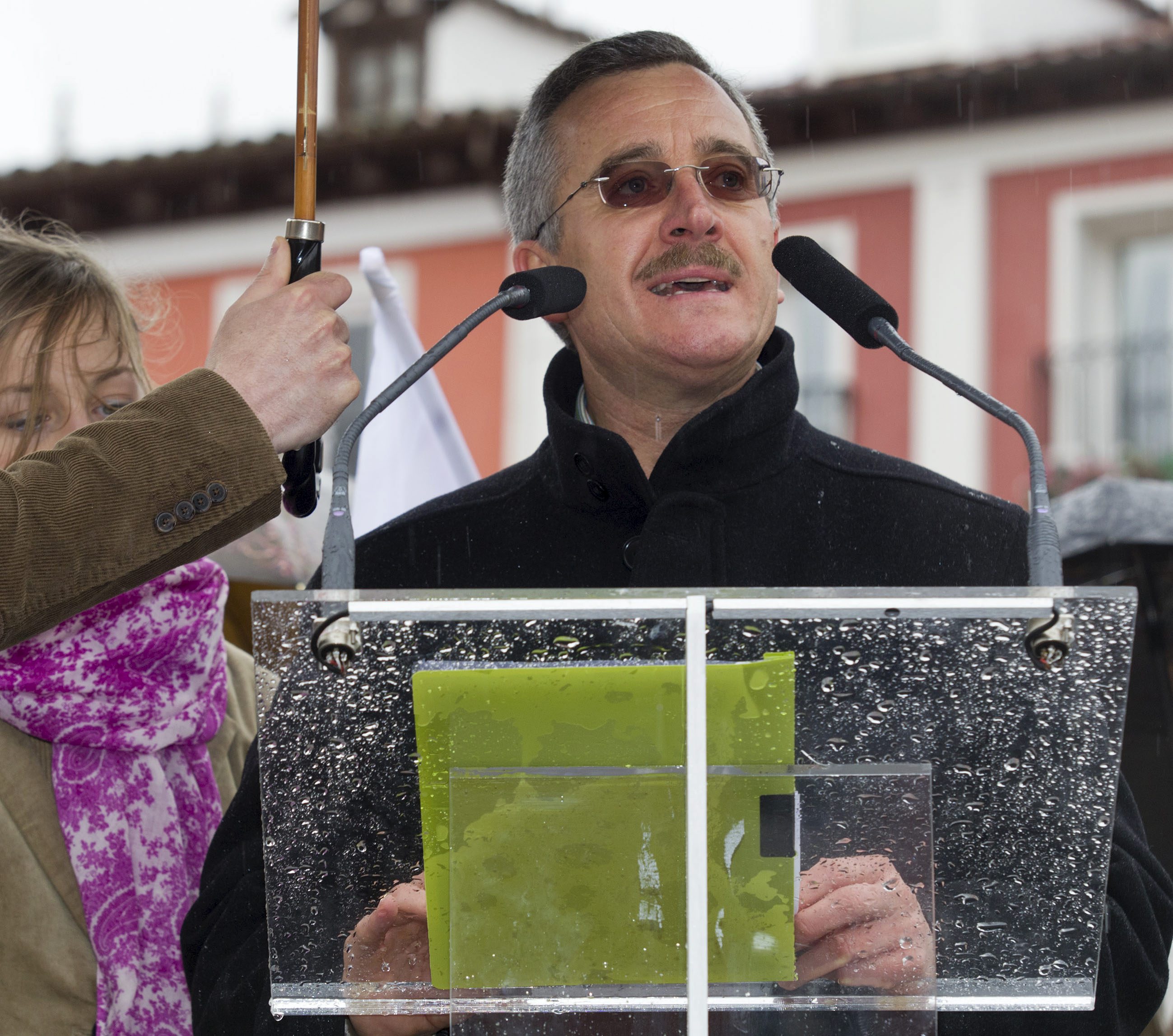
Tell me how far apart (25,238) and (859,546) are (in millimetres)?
1493

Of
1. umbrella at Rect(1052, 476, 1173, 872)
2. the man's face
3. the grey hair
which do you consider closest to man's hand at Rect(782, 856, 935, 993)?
the man's face

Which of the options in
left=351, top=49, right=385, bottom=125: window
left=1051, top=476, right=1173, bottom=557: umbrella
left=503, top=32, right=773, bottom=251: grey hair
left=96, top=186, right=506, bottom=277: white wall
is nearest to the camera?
left=503, top=32, right=773, bottom=251: grey hair

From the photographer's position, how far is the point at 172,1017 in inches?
97.9

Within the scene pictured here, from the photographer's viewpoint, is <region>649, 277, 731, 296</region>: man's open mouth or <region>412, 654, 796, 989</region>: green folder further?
<region>649, 277, 731, 296</region>: man's open mouth

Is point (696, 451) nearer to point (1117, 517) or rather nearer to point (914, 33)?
point (1117, 517)

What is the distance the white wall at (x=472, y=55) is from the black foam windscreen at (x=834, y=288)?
1322cm

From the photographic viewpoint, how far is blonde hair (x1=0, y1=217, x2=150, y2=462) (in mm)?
2527

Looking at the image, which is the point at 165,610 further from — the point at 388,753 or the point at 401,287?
the point at 401,287

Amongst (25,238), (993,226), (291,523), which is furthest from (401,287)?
(25,238)

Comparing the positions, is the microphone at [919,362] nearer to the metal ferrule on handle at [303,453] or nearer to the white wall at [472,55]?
the metal ferrule on handle at [303,453]

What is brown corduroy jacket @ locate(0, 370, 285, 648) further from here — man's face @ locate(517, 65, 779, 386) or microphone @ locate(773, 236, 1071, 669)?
man's face @ locate(517, 65, 779, 386)

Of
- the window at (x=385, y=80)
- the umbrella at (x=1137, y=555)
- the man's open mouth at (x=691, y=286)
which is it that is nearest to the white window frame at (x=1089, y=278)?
the window at (x=385, y=80)

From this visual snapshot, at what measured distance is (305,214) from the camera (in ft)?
6.34

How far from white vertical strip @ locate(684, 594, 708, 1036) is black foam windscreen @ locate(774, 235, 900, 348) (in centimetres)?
61
